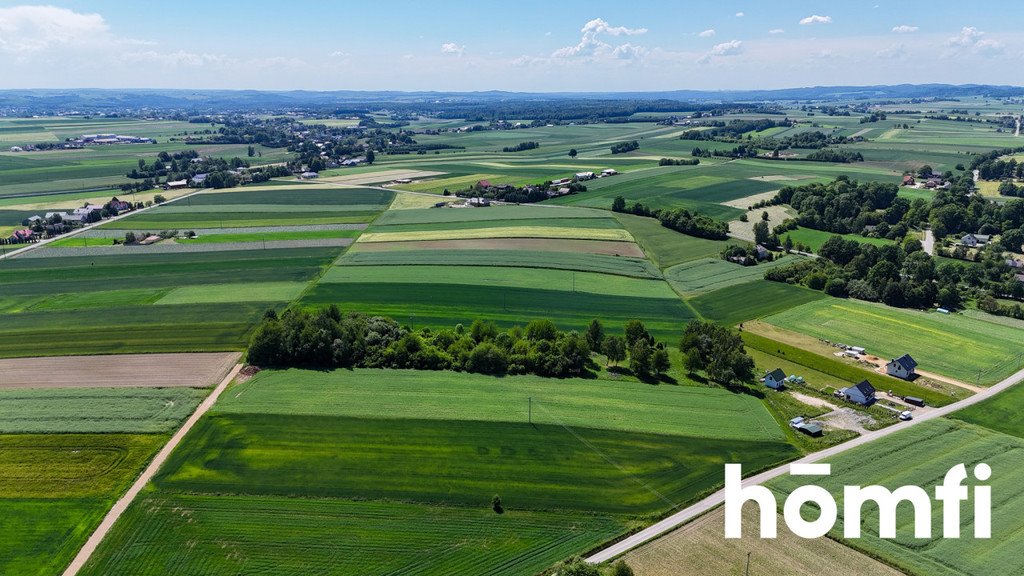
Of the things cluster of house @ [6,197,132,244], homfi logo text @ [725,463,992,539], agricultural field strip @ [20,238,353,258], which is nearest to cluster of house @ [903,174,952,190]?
homfi logo text @ [725,463,992,539]

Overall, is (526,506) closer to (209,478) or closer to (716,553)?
(716,553)

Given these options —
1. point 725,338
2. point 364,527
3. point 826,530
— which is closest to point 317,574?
point 364,527

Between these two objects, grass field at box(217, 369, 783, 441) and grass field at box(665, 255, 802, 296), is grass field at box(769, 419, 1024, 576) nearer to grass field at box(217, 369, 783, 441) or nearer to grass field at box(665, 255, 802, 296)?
grass field at box(217, 369, 783, 441)

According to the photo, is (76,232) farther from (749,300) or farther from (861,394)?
(861,394)

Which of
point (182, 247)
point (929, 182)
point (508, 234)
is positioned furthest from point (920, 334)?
point (182, 247)

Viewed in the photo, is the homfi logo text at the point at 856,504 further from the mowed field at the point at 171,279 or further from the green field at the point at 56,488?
the mowed field at the point at 171,279

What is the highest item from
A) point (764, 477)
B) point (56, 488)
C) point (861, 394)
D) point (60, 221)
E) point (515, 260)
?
point (60, 221)

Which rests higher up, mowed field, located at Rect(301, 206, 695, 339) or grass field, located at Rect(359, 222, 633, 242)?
grass field, located at Rect(359, 222, 633, 242)
